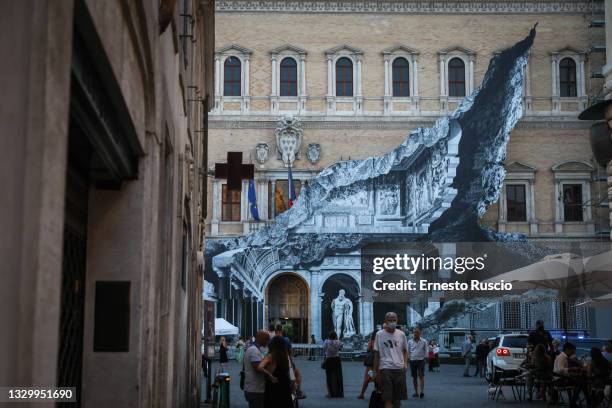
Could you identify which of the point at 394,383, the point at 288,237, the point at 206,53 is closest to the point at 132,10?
the point at 394,383

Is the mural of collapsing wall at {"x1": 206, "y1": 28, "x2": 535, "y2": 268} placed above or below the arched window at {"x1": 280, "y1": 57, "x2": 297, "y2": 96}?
below

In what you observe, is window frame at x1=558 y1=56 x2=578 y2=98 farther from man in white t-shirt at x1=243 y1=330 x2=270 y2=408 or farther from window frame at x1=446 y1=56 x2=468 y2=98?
man in white t-shirt at x1=243 y1=330 x2=270 y2=408

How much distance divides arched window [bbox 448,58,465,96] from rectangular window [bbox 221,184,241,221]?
1141 centimetres

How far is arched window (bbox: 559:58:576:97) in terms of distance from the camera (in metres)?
48.4

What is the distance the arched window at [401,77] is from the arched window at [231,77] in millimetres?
7487

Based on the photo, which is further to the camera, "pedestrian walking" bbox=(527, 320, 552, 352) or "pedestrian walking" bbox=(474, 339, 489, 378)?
"pedestrian walking" bbox=(474, 339, 489, 378)

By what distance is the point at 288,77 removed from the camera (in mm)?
47906

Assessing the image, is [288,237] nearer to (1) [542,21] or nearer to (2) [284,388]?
(1) [542,21]

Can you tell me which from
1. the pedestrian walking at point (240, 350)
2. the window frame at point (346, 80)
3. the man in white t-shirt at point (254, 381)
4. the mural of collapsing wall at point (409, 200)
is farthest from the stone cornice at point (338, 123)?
the man in white t-shirt at point (254, 381)

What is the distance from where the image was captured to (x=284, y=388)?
11305mm

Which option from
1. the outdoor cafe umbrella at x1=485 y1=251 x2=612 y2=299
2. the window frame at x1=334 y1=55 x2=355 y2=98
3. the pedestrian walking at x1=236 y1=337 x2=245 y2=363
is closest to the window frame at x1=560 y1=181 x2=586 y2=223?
the window frame at x1=334 y1=55 x2=355 y2=98

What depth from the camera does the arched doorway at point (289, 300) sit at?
4566cm

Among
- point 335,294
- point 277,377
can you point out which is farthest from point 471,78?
point 277,377

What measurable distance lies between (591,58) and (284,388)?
4042cm
